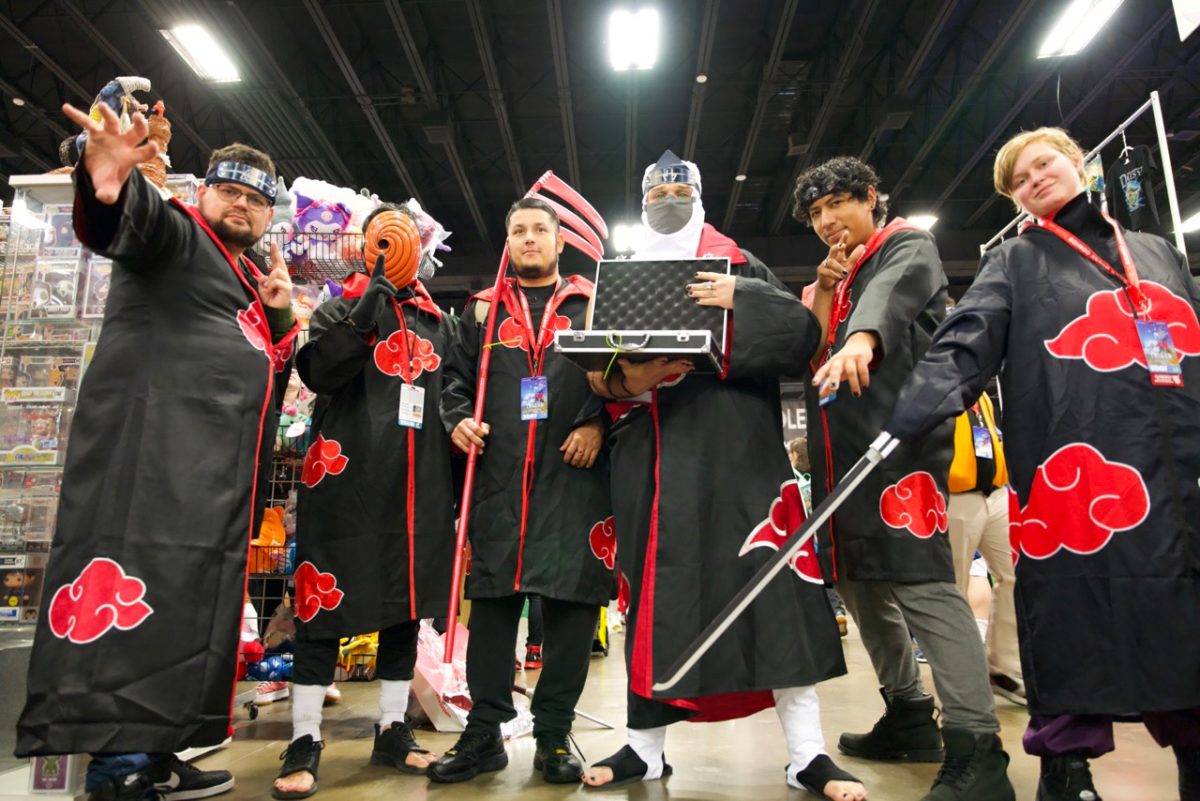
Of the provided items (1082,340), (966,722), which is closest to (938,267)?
(1082,340)

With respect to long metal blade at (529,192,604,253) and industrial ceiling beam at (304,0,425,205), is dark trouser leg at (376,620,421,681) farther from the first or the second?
industrial ceiling beam at (304,0,425,205)

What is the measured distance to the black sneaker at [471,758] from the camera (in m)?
2.32

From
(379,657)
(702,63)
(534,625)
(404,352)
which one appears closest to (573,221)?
(404,352)

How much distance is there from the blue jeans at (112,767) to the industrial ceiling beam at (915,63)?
7404 mm

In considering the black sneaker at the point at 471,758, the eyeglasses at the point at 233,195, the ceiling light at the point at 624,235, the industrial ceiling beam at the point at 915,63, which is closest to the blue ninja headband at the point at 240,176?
the eyeglasses at the point at 233,195

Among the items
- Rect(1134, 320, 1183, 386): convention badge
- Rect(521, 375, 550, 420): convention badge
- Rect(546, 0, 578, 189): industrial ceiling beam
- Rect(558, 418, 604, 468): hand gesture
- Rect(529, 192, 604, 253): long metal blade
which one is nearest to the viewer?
Rect(1134, 320, 1183, 386): convention badge

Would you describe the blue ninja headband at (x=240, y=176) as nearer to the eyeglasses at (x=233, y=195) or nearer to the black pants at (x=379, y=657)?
the eyeglasses at (x=233, y=195)

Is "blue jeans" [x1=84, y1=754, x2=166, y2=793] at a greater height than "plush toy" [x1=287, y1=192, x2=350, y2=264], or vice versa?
"plush toy" [x1=287, y1=192, x2=350, y2=264]

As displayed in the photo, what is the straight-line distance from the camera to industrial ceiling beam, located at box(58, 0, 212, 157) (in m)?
7.35

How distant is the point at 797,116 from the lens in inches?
388

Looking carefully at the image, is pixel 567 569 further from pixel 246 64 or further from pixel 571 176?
pixel 571 176

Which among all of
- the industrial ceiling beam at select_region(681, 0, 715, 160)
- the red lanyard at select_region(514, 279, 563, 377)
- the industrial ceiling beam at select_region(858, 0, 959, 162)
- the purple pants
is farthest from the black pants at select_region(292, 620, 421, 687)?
the industrial ceiling beam at select_region(858, 0, 959, 162)

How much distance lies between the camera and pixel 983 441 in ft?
11.0

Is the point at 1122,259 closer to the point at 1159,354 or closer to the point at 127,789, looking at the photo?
the point at 1159,354
